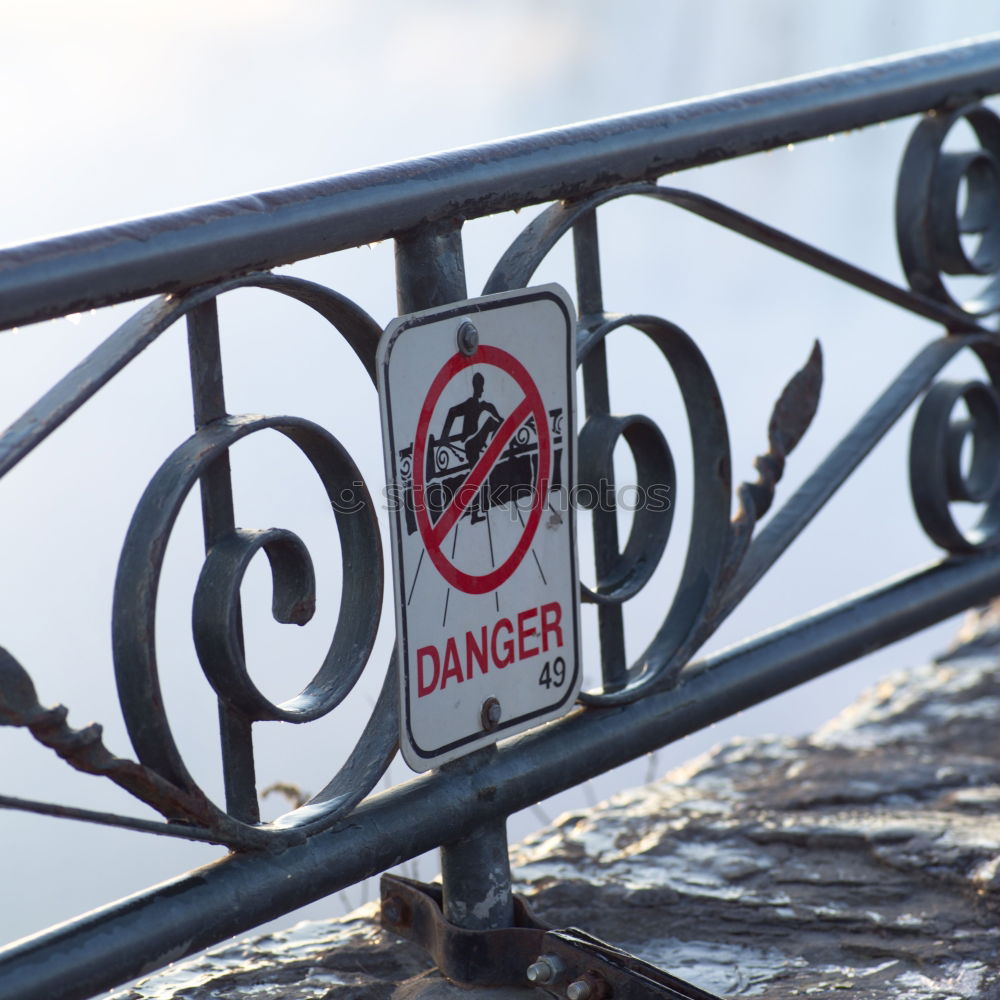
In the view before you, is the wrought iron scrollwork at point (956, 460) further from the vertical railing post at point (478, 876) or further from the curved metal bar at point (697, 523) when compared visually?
the vertical railing post at point (478, 876)

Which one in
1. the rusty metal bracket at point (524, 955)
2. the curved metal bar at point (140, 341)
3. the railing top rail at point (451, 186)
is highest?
the railing top rail at point (451, 186)

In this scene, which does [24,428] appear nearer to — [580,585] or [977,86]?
[580,585]

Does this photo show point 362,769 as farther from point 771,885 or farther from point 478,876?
point 771,885

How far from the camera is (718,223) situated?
141cm

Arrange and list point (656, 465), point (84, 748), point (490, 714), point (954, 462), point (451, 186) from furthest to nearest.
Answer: point (954, 462), point (656, 465), point (490, 714), point (451, 186), point (84, 748)

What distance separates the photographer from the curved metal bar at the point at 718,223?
48.4 inches

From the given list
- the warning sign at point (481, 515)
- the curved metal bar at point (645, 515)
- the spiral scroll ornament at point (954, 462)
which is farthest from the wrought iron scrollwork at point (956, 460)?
the warning sign at point (481, 515)

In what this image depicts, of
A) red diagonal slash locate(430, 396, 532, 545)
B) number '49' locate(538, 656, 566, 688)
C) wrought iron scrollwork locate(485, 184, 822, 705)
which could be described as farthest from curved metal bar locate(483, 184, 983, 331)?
number '49' locate(538, 656, 566, 688)

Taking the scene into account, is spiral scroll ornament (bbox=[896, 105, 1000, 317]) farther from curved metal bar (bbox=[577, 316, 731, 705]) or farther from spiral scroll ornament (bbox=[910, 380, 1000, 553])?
curved metal bar (bbox=[577, 316, 731, 705])

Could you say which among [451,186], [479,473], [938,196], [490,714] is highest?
[451,186]

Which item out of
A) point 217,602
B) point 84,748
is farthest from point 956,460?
point 84,748

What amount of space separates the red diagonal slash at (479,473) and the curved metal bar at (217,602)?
0.06m

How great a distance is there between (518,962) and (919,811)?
0.69m

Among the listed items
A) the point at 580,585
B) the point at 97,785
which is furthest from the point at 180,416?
the point at 580,585
